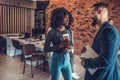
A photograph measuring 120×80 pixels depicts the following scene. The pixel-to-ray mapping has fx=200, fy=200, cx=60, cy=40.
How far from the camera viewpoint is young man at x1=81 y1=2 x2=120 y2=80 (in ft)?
5.83

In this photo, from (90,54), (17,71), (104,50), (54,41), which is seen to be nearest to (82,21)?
(17,71)

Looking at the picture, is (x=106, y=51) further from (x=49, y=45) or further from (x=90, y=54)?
(x=49, y=45)

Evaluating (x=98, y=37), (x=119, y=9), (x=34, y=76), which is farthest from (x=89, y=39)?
(x=98, y=37)

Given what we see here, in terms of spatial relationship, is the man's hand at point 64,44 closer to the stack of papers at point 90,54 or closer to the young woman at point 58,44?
the young woman at point 58,44

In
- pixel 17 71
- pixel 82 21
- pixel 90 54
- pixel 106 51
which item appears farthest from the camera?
pixel 82 21

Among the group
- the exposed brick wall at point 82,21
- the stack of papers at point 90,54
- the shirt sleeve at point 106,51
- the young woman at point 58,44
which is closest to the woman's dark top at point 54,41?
the young woman at point 58,44

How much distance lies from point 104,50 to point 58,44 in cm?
103

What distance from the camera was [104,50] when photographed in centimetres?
178

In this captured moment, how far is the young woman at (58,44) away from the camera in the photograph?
2.70 m

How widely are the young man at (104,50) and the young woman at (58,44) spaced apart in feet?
2.41

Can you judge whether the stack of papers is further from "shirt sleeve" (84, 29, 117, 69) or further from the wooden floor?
the wooden floor

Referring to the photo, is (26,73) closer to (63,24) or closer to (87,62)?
(63,24)

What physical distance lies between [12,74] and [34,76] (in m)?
0.57

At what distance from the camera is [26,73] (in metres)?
5.14
